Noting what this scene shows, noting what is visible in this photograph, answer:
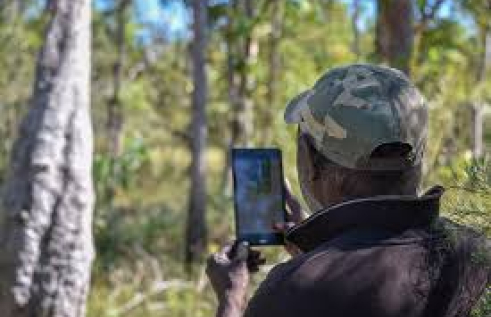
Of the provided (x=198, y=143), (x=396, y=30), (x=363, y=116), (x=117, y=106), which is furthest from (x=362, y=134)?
(x=117, y=106)

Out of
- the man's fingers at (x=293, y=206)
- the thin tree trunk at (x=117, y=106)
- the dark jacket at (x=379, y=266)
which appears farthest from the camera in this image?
the thin tree trunk at (x=117, y=106)

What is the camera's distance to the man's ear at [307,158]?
2152 mm

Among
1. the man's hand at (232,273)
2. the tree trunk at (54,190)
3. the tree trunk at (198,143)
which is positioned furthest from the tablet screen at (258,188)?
the tree trunk at (198,143)

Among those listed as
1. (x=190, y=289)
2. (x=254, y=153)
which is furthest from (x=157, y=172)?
(x=254, y=153)

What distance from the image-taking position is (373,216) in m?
1.99

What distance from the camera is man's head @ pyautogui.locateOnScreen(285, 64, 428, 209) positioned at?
6.75 ft

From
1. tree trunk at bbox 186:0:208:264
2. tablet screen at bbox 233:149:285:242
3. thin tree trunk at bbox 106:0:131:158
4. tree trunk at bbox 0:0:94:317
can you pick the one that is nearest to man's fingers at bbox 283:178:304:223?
tablet screen at bbox 233:149:285:242

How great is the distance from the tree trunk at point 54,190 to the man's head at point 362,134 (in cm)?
432

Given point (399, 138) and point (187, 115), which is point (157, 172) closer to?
point (187, 115)

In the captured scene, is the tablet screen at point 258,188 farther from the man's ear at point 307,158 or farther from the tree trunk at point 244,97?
the tree trunk at point 244,97

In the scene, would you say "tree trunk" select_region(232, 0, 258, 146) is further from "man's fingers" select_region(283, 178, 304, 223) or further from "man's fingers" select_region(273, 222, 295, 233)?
"man's fingers" select_region(273, 222, 295, 233)

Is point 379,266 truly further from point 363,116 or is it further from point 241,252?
point 241,252

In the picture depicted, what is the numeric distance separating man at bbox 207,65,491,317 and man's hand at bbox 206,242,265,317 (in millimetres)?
25

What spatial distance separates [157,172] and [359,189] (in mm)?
23074
